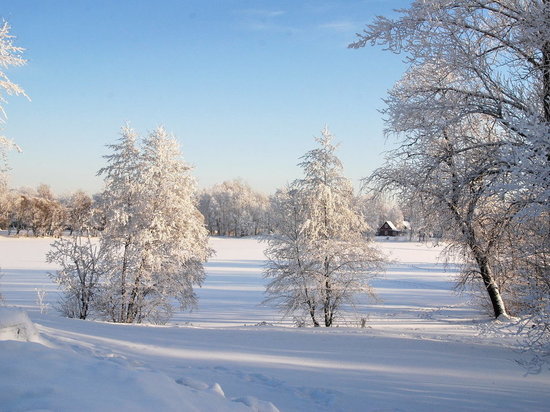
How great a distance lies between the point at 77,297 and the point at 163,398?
49.3 feet

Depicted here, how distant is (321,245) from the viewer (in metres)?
16.6

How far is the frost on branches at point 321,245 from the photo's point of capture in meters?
16.7

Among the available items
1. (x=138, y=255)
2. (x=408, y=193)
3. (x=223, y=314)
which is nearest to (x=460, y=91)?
(x=408, y=193)

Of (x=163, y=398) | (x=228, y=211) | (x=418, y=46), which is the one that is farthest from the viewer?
(x=228, y=211)

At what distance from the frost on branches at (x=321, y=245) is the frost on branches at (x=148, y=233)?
12.8 ft

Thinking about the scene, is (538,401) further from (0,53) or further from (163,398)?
(0,53)

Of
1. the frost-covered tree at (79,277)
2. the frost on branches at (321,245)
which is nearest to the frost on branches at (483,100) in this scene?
the frost on branches at (321,245)

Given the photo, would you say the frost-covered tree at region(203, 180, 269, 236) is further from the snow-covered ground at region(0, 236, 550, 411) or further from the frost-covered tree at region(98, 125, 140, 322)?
the snow-covered ground at region(0, 236, 550, 411)

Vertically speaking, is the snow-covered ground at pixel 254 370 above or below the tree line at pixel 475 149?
below

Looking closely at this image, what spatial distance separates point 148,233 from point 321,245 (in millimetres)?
7107

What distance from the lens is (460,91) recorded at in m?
7.24

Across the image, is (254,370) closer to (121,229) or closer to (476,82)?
(476,82)

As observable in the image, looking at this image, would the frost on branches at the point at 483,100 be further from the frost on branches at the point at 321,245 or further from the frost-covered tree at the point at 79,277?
the frost-covered tree at the point at 79,277

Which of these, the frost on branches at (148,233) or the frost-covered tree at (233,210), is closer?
the frost on branches at (148,233)
